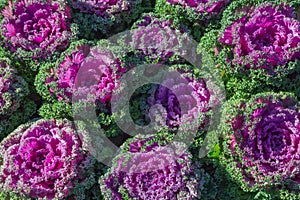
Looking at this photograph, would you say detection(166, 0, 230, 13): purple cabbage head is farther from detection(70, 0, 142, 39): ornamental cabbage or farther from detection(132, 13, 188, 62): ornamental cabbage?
detection(70, 0, 142, 39): ornamental cabbage

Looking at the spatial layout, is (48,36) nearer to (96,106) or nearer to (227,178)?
(96,106)

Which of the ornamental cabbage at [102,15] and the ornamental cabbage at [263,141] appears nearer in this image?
the ornamental cabbage at [263,141]

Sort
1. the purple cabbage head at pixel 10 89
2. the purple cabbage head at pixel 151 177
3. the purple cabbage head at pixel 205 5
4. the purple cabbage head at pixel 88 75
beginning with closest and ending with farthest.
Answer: the purple cabbage head at pixel 151 177, the purple cabbage head at pixel 88 75, the purple cabbage head at pixel 10 89, the purple cabbage head at pixel 205 5

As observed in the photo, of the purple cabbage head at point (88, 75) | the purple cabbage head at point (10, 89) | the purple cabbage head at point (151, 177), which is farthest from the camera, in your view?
the purple cabbage head at point (10, 89)

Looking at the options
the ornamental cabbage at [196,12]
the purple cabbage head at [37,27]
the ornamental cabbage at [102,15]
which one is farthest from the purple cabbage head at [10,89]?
the ornamental cabbage at [196,12]

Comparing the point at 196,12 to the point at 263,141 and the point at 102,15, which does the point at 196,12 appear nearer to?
the point at 102,15

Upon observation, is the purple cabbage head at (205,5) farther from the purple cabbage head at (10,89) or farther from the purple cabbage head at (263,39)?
the purple cabbage head at (10,89)
